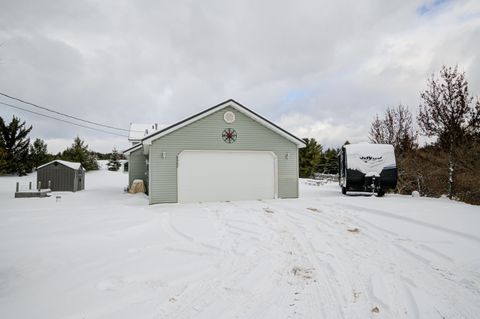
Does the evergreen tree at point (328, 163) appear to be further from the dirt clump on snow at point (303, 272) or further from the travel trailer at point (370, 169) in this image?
the dirt clump on snow at point (303, 272)

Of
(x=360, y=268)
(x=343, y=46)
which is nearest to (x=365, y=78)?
(x=343, y=46)

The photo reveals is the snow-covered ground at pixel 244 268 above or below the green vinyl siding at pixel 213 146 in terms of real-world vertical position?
below

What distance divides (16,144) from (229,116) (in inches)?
1010

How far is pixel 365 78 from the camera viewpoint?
56.4 ft

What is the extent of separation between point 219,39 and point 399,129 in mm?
16984

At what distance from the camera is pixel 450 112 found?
11625mm

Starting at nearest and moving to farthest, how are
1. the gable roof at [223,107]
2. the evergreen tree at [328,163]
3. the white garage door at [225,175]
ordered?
the gable roof at [223,107], the white garage door at [225,175], the evergreen tree at [328,163]

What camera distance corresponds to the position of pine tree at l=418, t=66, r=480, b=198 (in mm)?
11055

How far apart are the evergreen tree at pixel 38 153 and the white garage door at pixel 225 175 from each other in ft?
81.0

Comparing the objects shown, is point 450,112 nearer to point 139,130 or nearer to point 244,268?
point 244,268

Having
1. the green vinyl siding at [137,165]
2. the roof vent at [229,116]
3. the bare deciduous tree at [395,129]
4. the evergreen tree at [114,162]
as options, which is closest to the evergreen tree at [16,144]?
the evergreen tree at [114,162]

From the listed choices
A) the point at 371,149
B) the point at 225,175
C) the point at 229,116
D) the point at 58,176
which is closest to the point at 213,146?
the point at 225,175

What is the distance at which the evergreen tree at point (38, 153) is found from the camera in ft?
84.0


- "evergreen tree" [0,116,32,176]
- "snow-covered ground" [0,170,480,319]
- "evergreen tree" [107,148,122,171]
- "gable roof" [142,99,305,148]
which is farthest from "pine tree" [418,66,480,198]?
"evergreen tree" [107,148,122,171]
